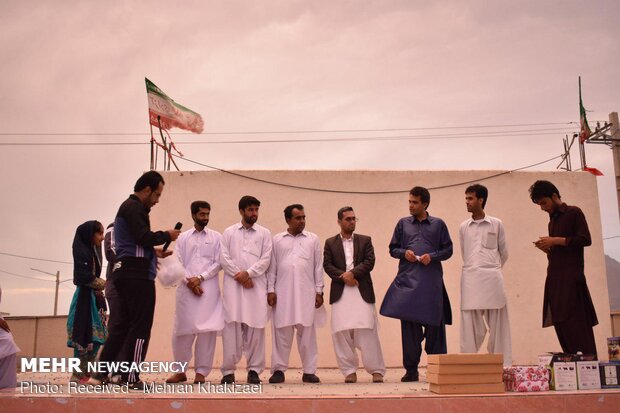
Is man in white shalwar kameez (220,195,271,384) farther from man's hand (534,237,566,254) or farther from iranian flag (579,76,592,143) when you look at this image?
iranian flag (579,76,592,143)

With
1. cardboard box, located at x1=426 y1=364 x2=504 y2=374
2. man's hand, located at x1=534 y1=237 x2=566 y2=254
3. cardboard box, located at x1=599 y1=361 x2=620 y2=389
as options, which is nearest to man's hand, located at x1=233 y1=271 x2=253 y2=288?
cardboard box, located at x1=426 y1=364 x2=504 y2=374

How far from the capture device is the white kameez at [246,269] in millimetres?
6160

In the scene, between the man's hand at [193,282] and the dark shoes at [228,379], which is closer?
the dark shoes at [228,379]

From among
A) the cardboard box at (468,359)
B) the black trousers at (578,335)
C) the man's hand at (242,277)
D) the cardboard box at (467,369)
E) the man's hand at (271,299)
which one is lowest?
the cardboard box at (467,369)

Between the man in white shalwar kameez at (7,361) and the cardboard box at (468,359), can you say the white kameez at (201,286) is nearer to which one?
the man in white shalwar kameez at (7,361)

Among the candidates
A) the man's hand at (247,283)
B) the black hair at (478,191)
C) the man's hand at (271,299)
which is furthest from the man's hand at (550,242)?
the man's hand at (247,283)

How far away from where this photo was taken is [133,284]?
199 inches

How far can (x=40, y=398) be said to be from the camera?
14.6 feet

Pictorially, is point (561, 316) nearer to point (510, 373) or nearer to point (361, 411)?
point (510, 373)

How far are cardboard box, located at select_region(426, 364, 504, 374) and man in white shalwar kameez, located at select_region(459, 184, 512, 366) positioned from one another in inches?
51.5

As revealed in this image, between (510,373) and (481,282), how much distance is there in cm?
140

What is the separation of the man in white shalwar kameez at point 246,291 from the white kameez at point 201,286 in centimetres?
10

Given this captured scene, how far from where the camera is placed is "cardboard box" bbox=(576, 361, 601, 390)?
4.82 meters

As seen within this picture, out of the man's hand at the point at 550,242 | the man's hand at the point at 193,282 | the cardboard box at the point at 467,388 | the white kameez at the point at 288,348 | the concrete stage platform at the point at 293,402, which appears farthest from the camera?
the white kameez at the point at 288,348
